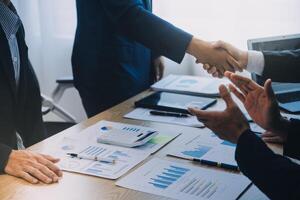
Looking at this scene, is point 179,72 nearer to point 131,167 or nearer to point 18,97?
point 18,97

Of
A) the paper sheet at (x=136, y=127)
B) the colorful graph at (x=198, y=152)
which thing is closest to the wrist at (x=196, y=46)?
the paper sheet at (x=136, y=127)

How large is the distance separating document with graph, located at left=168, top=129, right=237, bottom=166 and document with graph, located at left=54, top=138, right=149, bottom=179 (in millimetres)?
118

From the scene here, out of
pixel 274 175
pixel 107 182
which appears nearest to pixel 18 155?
pixel 107 182

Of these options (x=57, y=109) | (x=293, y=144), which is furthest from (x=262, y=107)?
(x=57, y=109)

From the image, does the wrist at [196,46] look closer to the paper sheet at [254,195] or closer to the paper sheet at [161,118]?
the paper sheet at [161,118]

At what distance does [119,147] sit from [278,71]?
0.81 m

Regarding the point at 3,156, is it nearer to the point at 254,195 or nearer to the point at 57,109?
the point at 254,195

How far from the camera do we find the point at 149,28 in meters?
2.06

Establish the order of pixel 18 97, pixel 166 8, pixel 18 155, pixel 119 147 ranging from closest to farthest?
1. pixel 18 155
2. pixel 119 147
3. pixel 18 97
4. pixel 166 8

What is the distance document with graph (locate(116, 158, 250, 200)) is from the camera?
1.24m

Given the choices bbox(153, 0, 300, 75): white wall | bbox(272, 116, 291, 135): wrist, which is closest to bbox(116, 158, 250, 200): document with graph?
bbox(272, 116, 291, 135): wrist

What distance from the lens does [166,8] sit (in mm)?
2824

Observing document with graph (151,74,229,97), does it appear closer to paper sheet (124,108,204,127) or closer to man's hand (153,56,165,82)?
man's hand (153,56,165,82)

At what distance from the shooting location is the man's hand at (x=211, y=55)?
2082mm
